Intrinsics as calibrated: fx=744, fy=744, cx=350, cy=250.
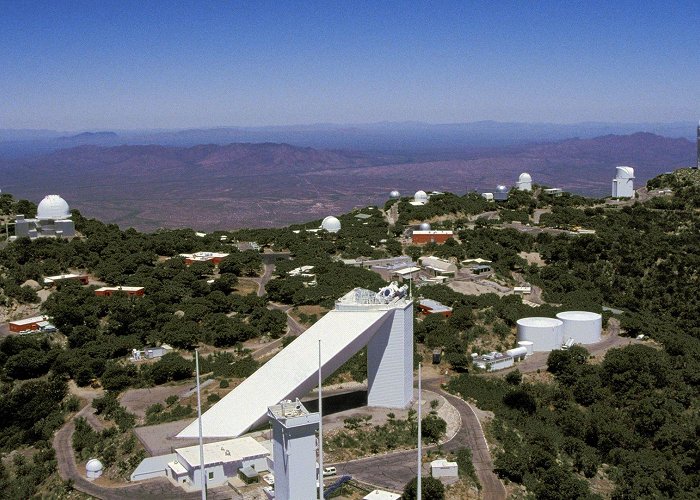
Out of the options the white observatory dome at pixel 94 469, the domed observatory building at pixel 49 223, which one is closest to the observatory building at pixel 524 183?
the domed observatory building at pixel 49 223

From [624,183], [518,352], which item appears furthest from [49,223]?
[624,183]

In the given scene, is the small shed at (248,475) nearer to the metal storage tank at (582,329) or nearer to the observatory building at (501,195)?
the metal storage tank at (582,329)

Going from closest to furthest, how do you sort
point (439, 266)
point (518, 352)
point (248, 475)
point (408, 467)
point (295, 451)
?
point (295, 451), point (248, 475), point (408, 467), point (518, 352), point (439, 266)

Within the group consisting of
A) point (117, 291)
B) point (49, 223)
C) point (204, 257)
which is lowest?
point (117, 291)

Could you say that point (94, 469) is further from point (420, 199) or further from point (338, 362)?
point (420, 199)

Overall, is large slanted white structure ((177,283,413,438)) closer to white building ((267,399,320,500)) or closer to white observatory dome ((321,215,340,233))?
white building ((267,399,320,500))

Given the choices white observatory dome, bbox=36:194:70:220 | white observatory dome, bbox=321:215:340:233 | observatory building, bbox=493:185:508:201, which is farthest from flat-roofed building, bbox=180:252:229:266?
observatory building, bbox=493:185:508:201
